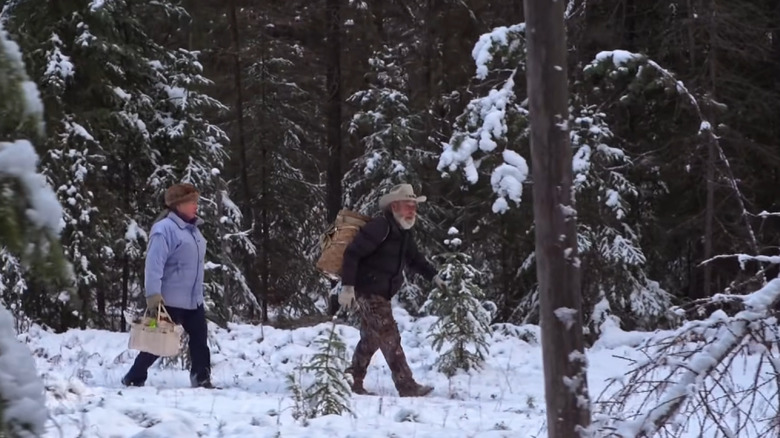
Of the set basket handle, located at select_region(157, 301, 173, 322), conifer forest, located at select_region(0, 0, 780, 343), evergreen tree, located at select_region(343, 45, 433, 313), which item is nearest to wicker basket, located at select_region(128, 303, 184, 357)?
basket handle, located at select_region(157, 301, 173, 322)

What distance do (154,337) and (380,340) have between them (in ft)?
6.57

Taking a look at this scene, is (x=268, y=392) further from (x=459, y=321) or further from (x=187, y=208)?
(x=459, y=321)

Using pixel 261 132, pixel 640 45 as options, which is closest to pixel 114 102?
pixel 261 132

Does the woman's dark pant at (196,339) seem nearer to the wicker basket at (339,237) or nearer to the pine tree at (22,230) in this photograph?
the wicker basket at (339,237)

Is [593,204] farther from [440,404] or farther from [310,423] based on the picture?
[310,423]

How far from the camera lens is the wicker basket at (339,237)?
805 cm

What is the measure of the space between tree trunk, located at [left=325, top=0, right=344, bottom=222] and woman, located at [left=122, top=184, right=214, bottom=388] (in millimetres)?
10533

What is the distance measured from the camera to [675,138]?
12.7 meters

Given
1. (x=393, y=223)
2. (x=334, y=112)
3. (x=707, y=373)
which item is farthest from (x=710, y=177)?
(x=334, y=112)

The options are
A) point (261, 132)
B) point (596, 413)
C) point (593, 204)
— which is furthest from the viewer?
point (261, 132)

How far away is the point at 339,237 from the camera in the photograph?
8047 mm

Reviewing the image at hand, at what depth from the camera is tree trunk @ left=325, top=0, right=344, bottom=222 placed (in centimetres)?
1869

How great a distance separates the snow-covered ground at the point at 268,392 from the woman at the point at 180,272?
36 cm

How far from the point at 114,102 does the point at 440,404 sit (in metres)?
7.92
